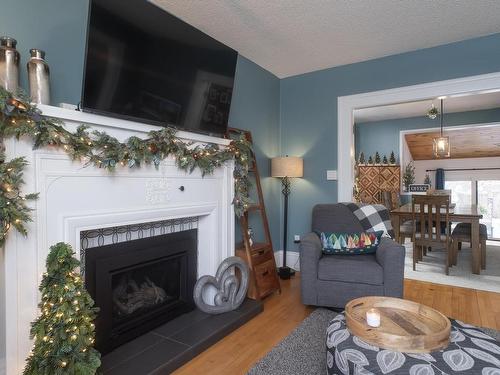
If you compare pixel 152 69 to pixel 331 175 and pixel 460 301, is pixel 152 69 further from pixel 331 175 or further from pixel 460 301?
pixel 460 301

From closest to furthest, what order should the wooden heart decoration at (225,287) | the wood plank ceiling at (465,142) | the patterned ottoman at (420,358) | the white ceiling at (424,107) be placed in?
the patterned ottoman at (420,358), the wooden heart decoration at (225,287), the white ceiling at (424,107), the wood plank ceiling at (465,142)

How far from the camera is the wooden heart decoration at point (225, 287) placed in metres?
2.42

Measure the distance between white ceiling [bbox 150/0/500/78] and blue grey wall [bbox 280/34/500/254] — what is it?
12cm

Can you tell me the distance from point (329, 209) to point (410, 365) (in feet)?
6.52

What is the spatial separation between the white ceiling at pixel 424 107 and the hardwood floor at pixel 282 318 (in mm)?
2681

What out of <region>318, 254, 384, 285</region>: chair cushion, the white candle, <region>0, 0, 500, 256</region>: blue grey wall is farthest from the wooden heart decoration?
<region>0, 0, 500, 256</region>: blue grey wall

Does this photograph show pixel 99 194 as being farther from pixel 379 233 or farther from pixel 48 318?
pixel 379 233

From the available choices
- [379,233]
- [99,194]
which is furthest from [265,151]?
[99,194]

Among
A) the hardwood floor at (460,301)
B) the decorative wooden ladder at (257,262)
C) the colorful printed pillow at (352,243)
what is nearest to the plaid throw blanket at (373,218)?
the colorful printed pillow at (352,243)

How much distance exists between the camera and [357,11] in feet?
8.20

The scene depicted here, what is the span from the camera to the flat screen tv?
1709mm

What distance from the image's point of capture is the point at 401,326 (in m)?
1.58

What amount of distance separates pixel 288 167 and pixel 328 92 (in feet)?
3.47

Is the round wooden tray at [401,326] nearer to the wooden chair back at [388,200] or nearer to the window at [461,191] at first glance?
the wooden chair back at [388,200]
